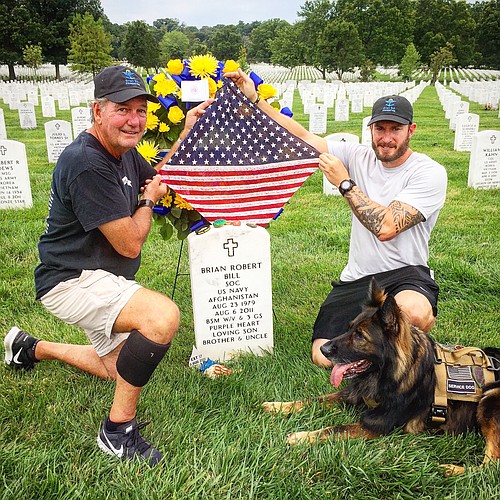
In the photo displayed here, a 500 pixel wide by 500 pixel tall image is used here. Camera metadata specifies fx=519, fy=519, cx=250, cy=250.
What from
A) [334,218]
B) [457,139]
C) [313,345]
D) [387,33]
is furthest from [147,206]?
[387,33]

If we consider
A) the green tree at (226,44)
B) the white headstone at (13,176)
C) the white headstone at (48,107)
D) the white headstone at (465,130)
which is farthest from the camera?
the green tree at (226,44)

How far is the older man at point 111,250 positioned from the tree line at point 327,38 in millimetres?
37003

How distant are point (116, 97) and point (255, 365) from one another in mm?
2014

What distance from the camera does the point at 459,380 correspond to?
2781mm

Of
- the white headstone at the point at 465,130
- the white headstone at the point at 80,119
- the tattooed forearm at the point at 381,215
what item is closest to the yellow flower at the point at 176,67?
the tattooed forearm at the point at 381,215

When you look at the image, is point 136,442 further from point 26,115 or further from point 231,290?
point 26,115

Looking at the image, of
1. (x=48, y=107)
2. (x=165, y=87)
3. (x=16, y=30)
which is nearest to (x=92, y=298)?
(x=165, y=87)

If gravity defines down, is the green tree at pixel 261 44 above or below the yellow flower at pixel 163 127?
above

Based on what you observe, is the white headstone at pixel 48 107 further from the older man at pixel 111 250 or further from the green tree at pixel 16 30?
the green tree at pixel 16 30

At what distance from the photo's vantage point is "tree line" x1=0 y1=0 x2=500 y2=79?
151ft

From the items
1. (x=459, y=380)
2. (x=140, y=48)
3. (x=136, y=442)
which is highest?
(x=140, y=48)

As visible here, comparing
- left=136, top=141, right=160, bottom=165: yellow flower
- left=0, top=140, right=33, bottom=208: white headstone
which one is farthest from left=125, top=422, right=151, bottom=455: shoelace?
left=0, top=140, right=33, bottom=208: white headstone

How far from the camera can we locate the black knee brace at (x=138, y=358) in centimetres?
259

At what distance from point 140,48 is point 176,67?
174 feet
